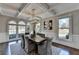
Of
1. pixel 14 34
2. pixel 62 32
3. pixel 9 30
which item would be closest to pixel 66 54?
pixel 62 32

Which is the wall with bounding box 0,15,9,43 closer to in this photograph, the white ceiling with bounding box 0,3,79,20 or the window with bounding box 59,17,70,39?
the white ceiling with bounding box 0,3,79,20

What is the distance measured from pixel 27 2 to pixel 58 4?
75 centimetres

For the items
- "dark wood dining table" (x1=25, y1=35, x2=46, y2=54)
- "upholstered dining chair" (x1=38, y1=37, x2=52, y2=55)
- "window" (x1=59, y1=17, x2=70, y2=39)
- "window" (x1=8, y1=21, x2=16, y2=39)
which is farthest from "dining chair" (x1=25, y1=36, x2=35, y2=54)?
"window" (x1=59, y1=17, x2=70, y2=39)

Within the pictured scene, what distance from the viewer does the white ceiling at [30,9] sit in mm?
1982

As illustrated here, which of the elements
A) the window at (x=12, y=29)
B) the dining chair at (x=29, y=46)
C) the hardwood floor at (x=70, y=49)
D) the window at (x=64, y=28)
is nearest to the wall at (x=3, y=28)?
the window at (x=12, y=29)

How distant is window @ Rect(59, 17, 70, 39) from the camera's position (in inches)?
79.0

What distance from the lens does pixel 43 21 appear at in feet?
6.93

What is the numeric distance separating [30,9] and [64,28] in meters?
0.96

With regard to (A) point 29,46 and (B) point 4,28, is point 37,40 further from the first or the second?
(B) point 4,28

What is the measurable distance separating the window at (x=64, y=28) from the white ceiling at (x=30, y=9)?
8.9 inches

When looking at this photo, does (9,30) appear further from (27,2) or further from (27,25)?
(27,2)

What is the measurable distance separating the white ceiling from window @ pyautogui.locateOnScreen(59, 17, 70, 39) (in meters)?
0.23

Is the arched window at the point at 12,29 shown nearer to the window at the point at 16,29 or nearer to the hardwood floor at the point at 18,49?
the window at the point at 16,29

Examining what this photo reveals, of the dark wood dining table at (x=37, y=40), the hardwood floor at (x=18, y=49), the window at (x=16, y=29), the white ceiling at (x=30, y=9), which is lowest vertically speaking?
the hardwood floor at (x=18, y=49)
